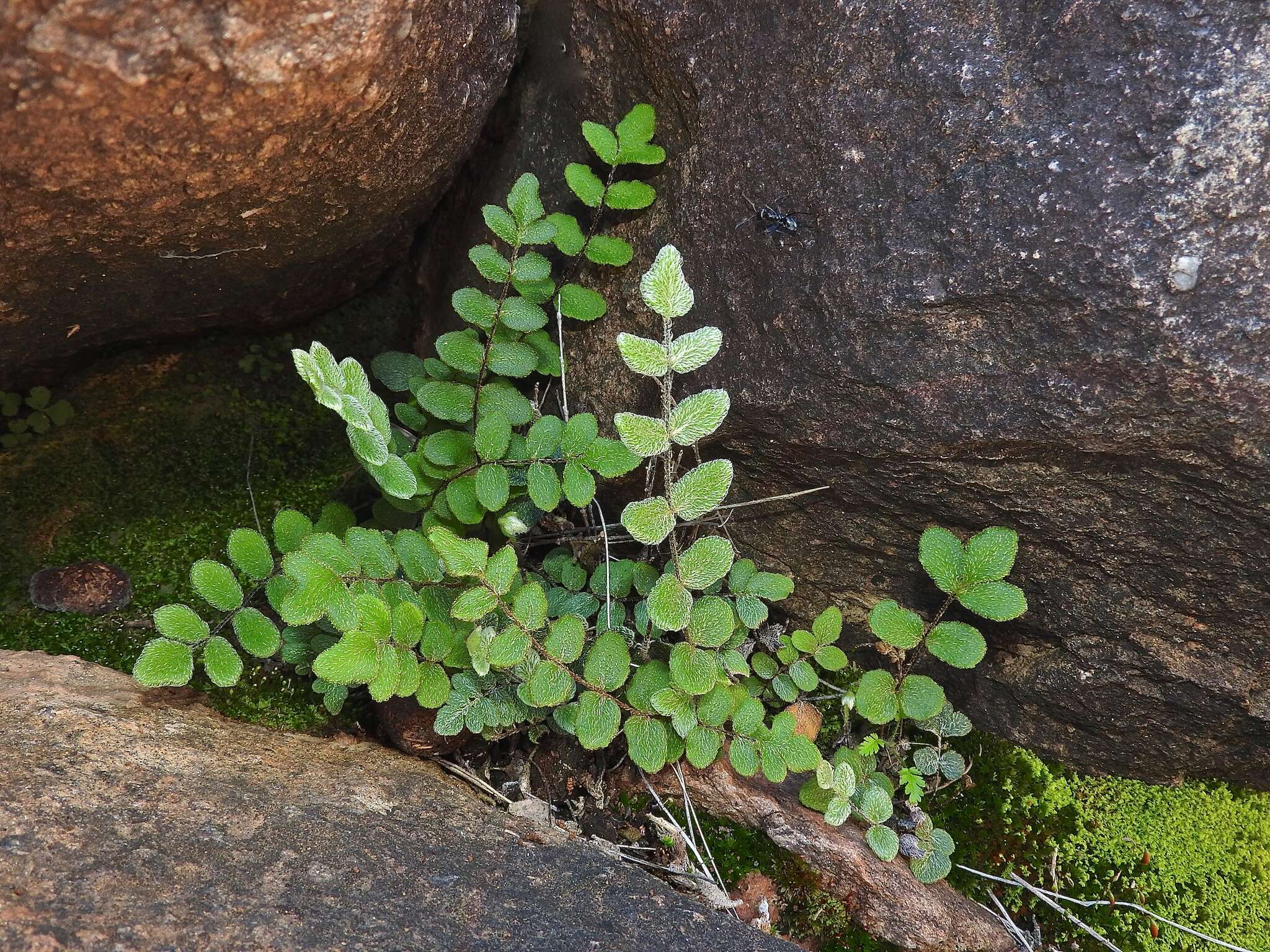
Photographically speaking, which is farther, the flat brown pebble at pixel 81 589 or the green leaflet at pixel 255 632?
the flat brown pebble at pixel 81 589

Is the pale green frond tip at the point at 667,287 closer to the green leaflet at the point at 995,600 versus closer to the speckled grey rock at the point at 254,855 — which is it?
the green leaflet at the point at 995,600

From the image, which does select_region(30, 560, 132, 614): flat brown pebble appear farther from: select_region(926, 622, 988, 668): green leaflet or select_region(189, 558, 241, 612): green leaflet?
select_region(926, 622, 988, 668): green leaflet

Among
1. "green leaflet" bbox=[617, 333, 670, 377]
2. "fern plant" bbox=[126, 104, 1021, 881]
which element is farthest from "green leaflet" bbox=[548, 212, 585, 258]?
"green leaflet" bbox=[617, 333, 670, 377]

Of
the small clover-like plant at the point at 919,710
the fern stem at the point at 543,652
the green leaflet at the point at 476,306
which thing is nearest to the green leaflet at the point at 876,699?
the small clover-like plant at the point at 919,710

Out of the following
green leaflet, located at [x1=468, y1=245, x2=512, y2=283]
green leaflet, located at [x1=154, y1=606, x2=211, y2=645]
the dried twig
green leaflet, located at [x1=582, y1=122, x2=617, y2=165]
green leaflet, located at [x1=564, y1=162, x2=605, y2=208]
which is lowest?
green leaflet, located at [x1=154, y1=606, x2=211, y2=645]

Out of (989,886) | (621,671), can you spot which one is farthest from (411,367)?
(989,886)

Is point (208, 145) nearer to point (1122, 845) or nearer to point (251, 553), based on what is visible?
point (251, 553)
